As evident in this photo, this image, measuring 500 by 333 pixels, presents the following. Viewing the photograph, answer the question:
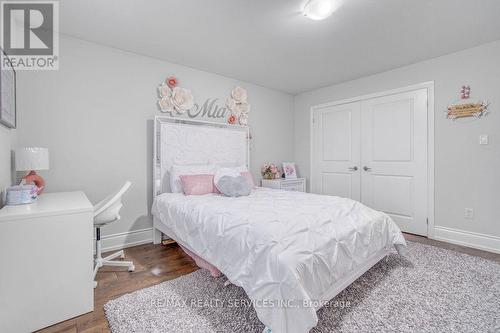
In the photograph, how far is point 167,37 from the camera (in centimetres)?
260

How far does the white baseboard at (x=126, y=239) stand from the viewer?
2.78m

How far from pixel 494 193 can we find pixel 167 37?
418 cm

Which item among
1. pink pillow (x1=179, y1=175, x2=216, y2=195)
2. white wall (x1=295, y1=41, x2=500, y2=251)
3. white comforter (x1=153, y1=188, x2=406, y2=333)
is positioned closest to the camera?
white comforter (x1=153, y1=188, x2=406, y2=333)

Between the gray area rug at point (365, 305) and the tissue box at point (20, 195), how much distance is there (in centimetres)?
102

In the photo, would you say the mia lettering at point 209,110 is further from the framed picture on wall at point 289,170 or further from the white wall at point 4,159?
the white wall at point 4,159

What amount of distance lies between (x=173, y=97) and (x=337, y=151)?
2.94 meters

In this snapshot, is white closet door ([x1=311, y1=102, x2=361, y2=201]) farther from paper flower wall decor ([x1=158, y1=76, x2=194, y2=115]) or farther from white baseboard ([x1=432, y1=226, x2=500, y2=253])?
paper flower wall decor ([x1=158, y1=76, x2=194, y2=115])

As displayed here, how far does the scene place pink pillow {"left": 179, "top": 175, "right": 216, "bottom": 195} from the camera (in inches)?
112

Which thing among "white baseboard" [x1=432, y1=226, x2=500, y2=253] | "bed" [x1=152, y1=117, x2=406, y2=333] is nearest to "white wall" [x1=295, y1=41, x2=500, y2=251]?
"white baseboard" [x1=432, y1=226, x2=500, y2=253]

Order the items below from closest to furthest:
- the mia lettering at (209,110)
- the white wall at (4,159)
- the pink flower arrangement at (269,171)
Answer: the white wall at (4,159), the mia lettering at (209,110), the pink flower arrangement at (269,171)

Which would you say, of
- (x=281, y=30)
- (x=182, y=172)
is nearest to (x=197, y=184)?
(x=182, y=172)

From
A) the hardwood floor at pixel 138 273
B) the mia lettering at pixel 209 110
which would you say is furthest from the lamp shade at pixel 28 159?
the mia lettering at pixel 209 110

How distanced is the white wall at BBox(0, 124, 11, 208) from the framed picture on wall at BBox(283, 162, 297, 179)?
378cm

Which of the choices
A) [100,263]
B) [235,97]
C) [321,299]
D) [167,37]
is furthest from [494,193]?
[100,263]
